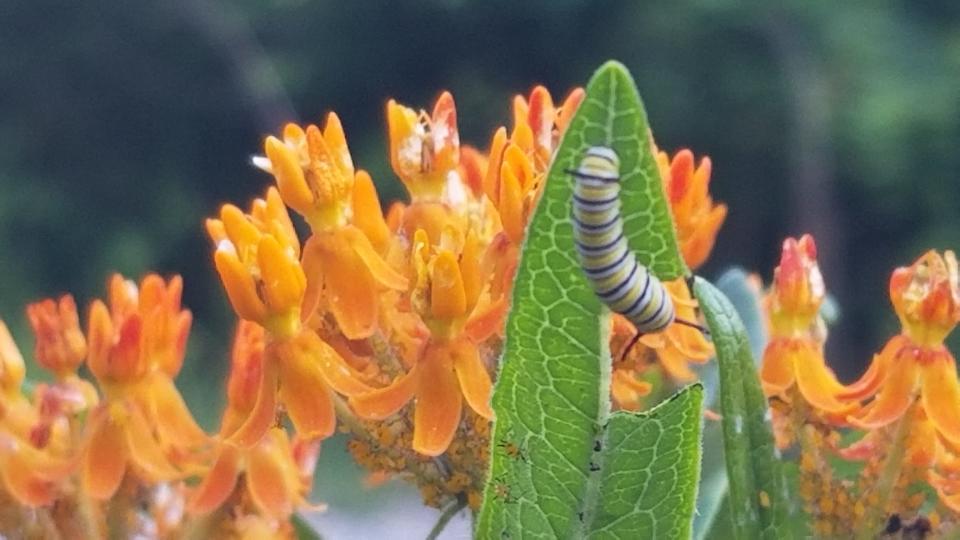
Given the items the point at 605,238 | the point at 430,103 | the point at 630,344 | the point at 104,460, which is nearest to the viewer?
the point at 605,238

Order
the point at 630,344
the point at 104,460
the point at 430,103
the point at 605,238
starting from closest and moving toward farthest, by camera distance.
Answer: the point at 605,238 → the point at 630,344 → the point at 104,460 → the point at 430,103

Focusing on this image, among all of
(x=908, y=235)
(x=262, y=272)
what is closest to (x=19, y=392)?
(x=262, y=272)

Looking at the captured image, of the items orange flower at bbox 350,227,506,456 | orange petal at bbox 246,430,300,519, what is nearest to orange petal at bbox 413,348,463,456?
A: orange flower at bbox 350,227,506,456

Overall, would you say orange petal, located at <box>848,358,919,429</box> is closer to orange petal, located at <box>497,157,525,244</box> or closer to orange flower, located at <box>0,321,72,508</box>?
orange petal, located at <box>497,157,525,244</box>

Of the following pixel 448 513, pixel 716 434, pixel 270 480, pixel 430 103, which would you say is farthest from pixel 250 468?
pixel 430 103

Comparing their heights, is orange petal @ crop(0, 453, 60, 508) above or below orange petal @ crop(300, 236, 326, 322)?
below

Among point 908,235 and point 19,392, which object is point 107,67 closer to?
point 908,235

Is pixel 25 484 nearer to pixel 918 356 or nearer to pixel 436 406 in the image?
pixel 436 406

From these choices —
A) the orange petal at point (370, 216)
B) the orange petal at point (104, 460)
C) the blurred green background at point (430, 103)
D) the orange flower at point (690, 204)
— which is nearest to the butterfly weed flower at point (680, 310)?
the orange flower at point (690, 204)
